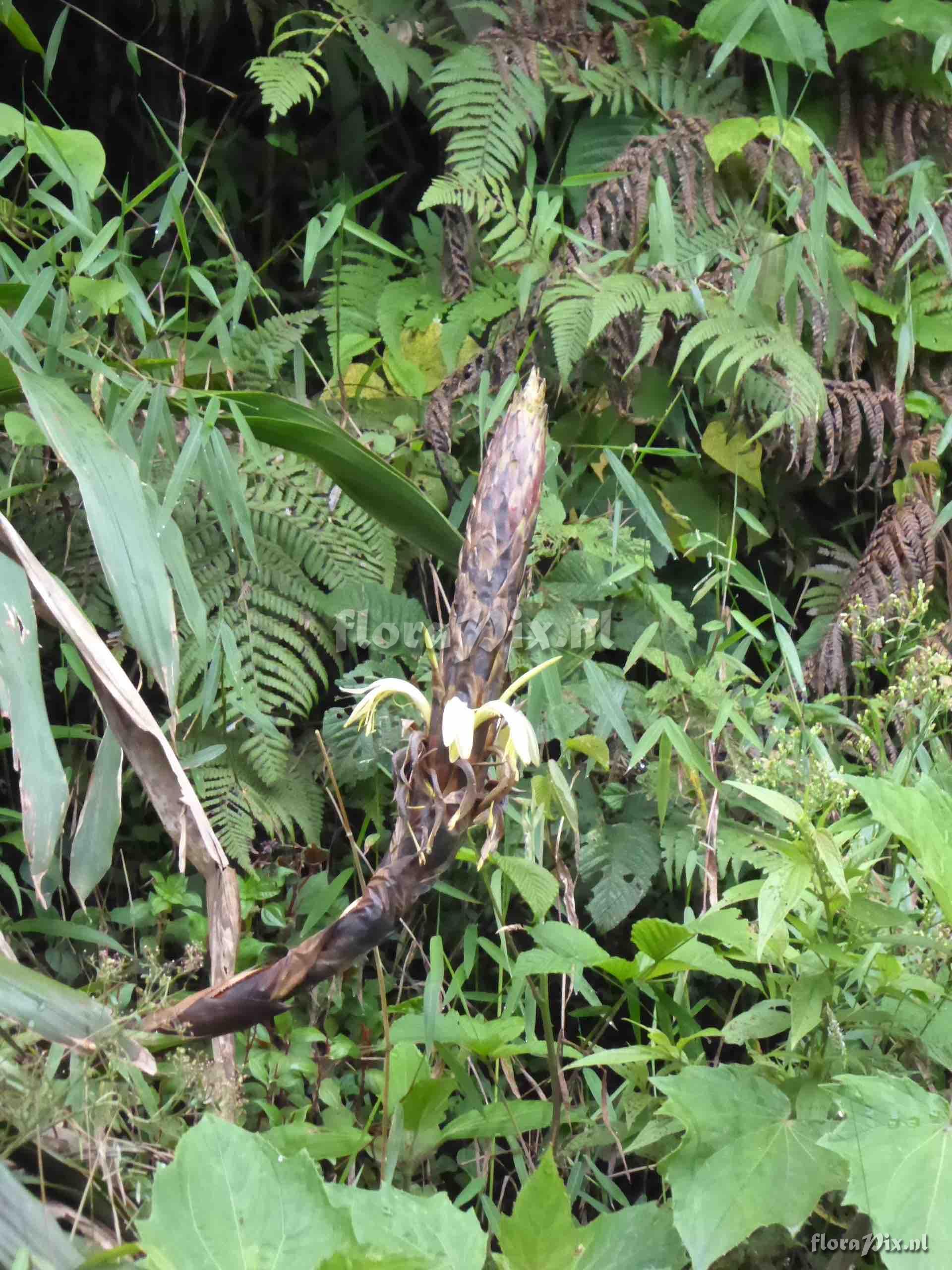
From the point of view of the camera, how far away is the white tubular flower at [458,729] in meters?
0.97

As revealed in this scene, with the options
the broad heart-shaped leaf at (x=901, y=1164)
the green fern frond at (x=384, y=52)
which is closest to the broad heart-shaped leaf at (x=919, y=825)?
the broad heart-shaped leaf at (x=901, y=1164)

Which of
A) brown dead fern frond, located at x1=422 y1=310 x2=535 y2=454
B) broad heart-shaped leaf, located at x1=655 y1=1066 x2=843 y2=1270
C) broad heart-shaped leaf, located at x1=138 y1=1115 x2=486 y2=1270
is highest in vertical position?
brown dead fern frond, located at x1=422 y1=310 x2=535 y2=454

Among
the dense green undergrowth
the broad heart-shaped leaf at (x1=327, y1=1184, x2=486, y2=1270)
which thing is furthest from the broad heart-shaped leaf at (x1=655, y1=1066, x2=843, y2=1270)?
the broad heart-shaped leaf at (x1=327, y1=1184, x2=486, y2=1270)

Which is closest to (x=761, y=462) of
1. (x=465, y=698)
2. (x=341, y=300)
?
(x=341, y=300)

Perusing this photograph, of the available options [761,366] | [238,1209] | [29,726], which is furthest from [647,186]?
[238,1209]

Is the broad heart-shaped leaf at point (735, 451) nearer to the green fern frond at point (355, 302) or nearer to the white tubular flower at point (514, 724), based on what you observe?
the green fern frond at point (355, 302)

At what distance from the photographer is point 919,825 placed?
1.03m

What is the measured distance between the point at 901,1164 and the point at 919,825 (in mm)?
299

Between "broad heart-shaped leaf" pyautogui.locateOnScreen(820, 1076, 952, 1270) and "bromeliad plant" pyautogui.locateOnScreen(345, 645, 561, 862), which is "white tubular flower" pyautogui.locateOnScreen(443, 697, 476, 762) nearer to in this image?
"bromeliad plant" pyautogui.locateOnScreen(345, 645, 561, 862)

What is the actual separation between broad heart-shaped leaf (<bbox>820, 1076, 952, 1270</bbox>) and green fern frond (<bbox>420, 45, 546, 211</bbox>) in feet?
5.44

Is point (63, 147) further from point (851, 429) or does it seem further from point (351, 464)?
point (851, 429)

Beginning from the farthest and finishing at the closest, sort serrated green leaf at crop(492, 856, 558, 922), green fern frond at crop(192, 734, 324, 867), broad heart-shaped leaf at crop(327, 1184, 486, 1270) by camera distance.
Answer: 1. green fern frond at crop(192, 734, 324, 867)
2. serrated green leaf at crop(492, 856, 558, 922)
3. broad heart-shaped leaf at crop(327, 1184, 486, 1270)

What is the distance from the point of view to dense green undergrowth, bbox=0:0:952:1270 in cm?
102

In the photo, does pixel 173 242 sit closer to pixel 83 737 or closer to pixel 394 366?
pixel 394 366
